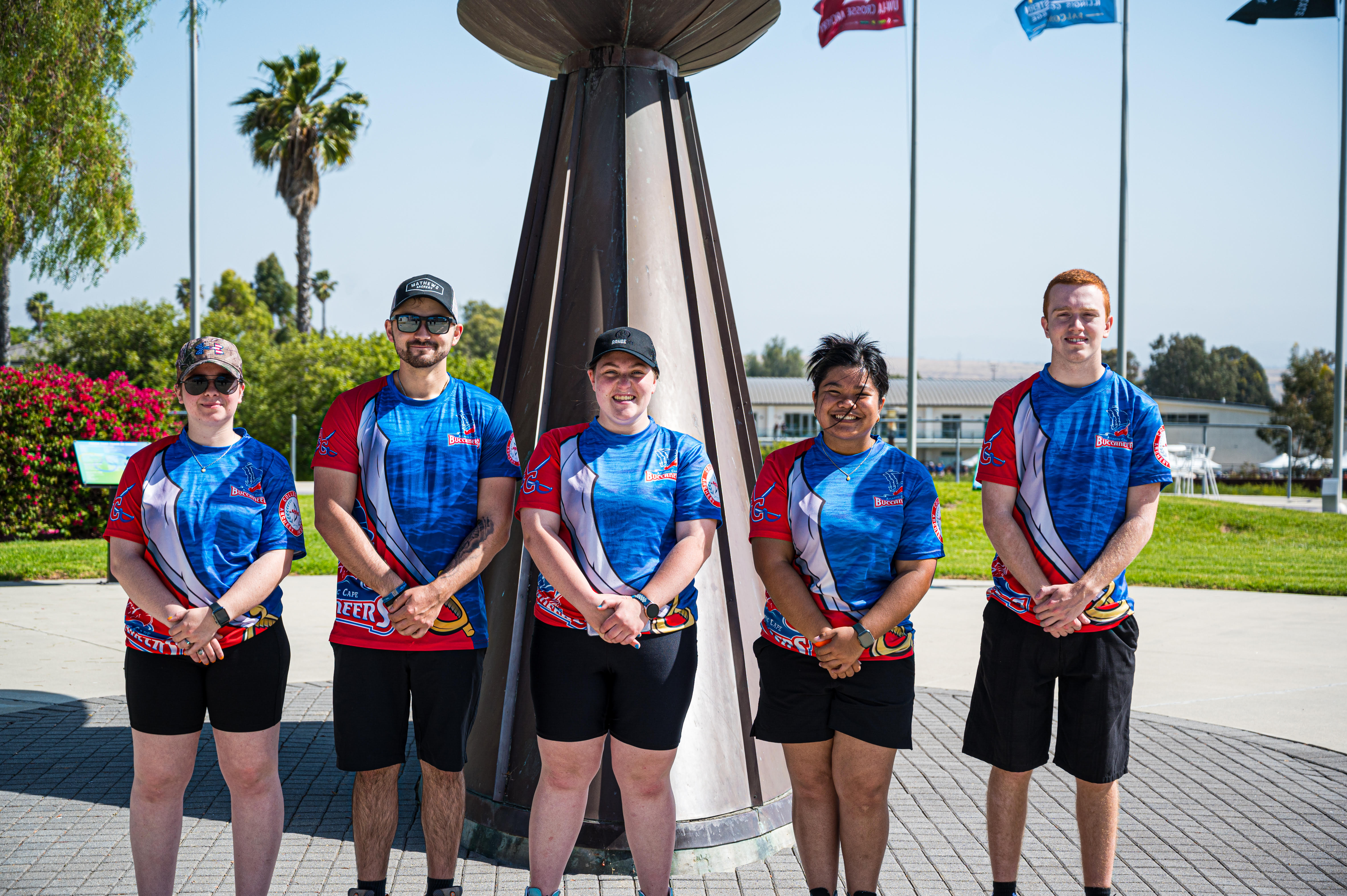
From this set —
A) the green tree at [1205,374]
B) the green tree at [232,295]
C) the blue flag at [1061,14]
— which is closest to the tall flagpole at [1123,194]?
the blue flag at [1061,14]

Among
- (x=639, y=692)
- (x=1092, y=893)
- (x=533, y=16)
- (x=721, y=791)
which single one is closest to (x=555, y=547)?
(x=639, y=692)

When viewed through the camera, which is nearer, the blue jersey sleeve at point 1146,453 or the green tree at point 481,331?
the blue jersey sleeve at point 1146,453

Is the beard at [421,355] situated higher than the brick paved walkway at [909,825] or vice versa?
the beard at [421,355]

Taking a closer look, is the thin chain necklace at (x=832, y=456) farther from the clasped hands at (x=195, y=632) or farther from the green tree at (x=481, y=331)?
the green tree at (x=481, y=331)

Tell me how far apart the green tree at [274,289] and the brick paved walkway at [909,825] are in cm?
7815

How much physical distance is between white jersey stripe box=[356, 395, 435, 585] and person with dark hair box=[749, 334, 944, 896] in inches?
42.1

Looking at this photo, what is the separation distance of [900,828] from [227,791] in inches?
126

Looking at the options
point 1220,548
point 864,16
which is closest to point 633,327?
point 864,16

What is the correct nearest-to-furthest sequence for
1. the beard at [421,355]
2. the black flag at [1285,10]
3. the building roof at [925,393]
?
the beard at [421,355]
the black flag at [1285,10]
the building roof at [925,393]

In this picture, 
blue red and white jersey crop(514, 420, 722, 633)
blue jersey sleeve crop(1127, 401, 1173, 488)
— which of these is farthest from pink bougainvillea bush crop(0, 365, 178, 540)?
blue jersey sleeve crop(1127, 401, 1173, 488)

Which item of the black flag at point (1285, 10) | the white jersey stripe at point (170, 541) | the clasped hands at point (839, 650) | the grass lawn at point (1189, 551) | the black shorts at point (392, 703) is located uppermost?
the black flag at point (1285, 10)

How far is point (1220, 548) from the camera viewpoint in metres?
15.8

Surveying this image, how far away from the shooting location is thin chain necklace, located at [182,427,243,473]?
3.07m

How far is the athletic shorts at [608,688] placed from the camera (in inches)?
119
